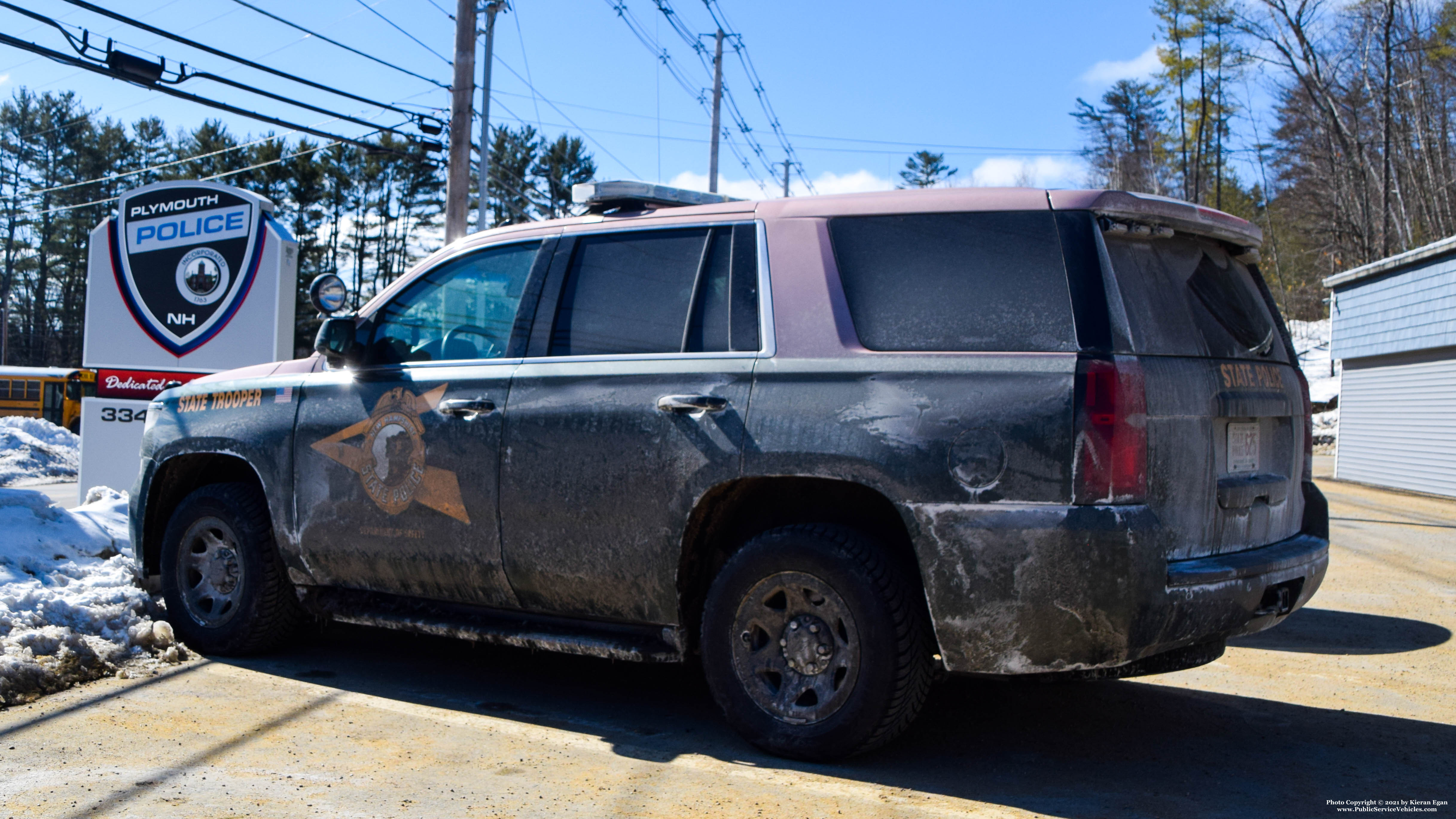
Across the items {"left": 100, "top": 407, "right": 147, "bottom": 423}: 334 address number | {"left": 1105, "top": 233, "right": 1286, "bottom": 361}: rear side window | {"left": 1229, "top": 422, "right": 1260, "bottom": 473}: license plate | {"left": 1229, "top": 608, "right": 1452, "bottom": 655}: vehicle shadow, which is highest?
{"left": 1105, "top": 233, "right": 1286, "bottom": 361}: rear side window

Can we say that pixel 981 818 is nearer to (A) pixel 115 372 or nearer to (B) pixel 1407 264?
(A) pixel 115 372

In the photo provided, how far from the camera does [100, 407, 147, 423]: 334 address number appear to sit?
11047mm

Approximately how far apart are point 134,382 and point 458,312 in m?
8.07

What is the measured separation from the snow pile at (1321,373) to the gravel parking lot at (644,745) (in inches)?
956

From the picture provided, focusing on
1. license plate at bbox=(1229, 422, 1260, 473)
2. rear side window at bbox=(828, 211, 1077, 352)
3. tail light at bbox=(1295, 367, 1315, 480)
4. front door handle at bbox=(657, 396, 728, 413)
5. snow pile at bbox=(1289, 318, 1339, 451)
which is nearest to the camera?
rear side window at bbox=(828, 211, 1077, 352)

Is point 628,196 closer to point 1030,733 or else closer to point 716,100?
point 1030,733

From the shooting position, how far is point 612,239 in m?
4.43

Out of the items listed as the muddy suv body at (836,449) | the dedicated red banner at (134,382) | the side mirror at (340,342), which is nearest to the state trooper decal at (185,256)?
the dedicated red banner at (134,382)

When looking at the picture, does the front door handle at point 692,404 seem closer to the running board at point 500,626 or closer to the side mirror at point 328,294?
the running board at point 500,626

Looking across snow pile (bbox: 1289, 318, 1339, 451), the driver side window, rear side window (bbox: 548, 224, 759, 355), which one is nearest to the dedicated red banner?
the driver side window

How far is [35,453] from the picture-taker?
878 inches

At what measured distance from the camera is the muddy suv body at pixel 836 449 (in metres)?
3.36

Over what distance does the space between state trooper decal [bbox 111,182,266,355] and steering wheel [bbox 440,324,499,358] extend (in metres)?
7.12

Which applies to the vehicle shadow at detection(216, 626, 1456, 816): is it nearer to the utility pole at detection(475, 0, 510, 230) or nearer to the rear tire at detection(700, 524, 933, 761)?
the rear tire at detection(700, 524, 933, 761)
